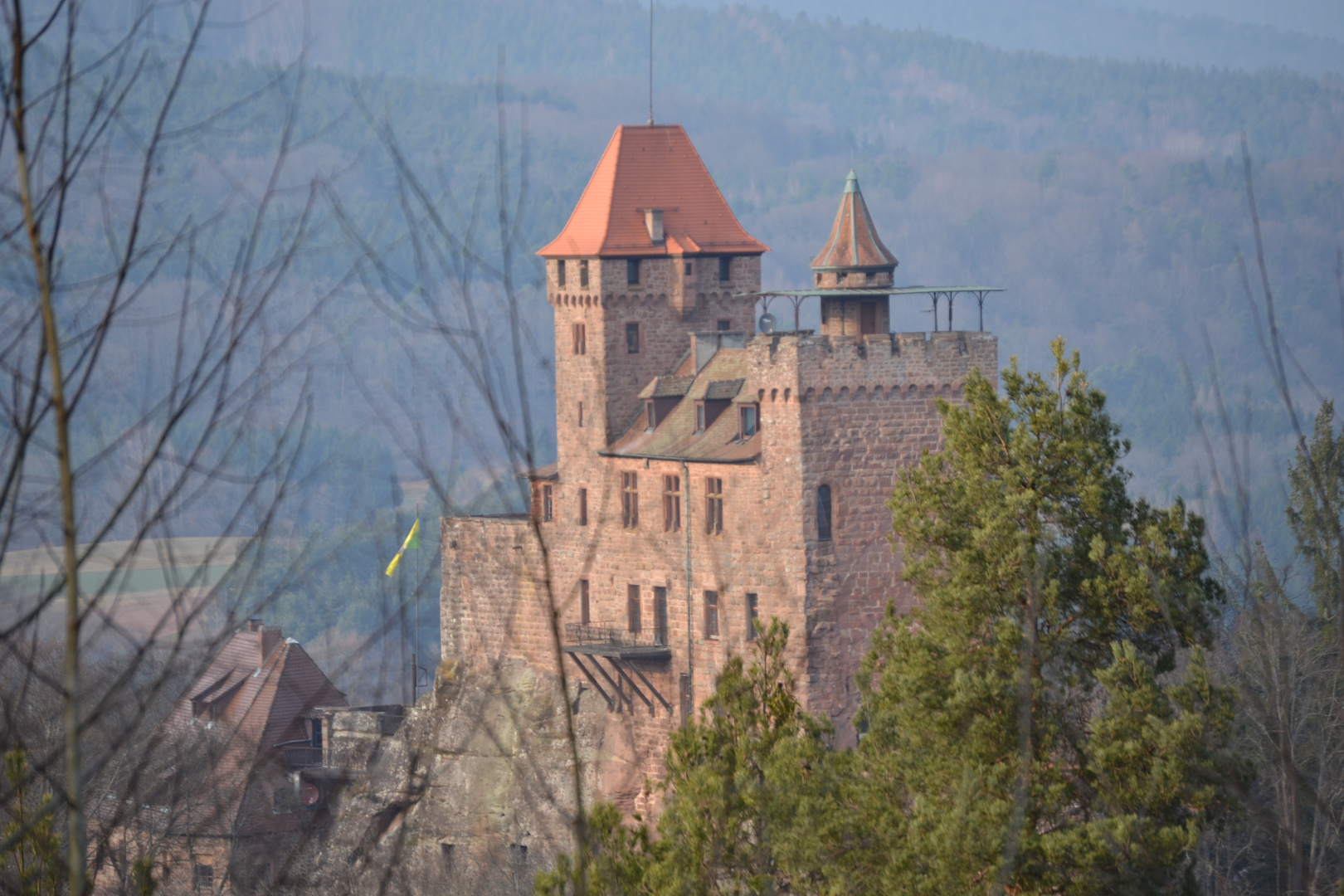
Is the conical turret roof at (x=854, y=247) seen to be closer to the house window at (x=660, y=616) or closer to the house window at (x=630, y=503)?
the house window at (x=630, y=503)

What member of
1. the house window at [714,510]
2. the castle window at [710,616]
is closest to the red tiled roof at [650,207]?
the house window at [714,510]

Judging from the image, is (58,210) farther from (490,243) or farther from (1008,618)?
(490,243)

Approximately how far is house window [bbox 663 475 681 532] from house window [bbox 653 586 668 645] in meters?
1.47

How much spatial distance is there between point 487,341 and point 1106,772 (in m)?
11.4

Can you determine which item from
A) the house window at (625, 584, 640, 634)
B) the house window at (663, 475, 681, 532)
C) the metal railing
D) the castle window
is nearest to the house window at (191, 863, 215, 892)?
the metal railing

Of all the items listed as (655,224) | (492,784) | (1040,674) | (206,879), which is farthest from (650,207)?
(1040,674)

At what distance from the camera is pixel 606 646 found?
42344 mm

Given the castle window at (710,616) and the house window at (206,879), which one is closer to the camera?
the house window at (206,879)

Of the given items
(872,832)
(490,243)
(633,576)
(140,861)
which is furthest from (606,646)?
(490,243)

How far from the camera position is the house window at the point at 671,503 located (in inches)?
1628

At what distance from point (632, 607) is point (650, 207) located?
1002cm

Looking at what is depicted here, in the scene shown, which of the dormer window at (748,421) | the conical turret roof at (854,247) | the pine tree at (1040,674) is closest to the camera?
the pine tree at (1040,674)

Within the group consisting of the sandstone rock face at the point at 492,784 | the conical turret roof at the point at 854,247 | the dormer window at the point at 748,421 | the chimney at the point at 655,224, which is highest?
the chimney at the point at 655,224

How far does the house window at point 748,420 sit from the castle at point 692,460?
5cm
